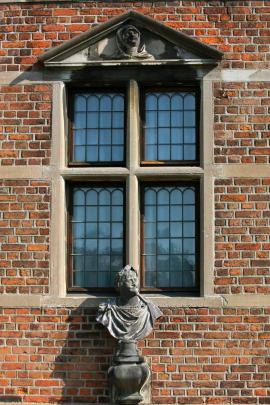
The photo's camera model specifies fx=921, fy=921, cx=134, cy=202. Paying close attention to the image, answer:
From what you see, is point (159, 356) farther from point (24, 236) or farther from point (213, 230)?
point (24, 236)

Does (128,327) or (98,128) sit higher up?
(98,128)

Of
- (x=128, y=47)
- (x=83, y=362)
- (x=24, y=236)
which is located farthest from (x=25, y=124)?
(x=83, y=362)

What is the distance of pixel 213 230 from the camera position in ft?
30.5

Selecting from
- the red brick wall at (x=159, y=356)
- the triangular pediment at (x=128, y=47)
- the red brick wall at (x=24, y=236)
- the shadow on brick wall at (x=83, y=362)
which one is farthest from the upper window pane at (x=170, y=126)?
the shadow on brick wall at (x=83, y=362)

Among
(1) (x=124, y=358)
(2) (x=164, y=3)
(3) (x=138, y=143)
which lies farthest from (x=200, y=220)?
(2) (x=164, y=3)

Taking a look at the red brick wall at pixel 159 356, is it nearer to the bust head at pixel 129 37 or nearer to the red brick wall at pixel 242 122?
the red brick wall at pixel 242 122

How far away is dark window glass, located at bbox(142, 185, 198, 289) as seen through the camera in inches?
374

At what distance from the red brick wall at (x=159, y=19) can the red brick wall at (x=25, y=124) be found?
1.01 ft

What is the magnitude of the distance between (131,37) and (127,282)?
2557mm

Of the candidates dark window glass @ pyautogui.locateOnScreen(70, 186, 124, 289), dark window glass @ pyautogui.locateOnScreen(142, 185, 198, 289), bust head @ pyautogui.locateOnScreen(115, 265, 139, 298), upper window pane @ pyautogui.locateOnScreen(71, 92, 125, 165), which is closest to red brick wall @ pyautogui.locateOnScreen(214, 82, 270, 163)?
dark window glass @ pyautogui.locateOnScreen(142, 185, 198, 289)

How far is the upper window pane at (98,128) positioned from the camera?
9695mm

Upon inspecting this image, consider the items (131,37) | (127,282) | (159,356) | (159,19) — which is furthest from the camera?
(159,19)

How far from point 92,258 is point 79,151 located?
1141mm

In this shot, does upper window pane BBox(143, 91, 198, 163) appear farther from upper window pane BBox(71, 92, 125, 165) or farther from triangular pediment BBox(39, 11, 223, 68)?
triangular pediment BBox(39, 11, 223, 68)
